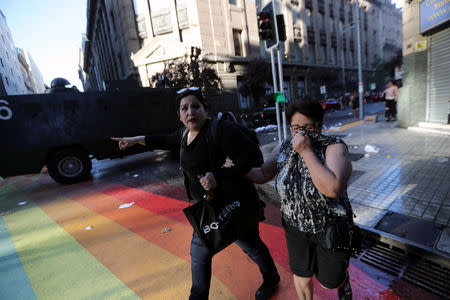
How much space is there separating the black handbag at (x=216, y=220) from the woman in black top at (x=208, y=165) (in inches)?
3.7

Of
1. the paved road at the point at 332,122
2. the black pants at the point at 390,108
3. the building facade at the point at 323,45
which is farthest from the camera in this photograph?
the building facade at the point at 323,45

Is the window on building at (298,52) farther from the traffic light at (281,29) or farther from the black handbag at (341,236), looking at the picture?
the black handbag at (341,236)

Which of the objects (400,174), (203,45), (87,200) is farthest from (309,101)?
(203,45)

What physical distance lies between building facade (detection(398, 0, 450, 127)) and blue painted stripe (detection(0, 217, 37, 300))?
37.1 feet

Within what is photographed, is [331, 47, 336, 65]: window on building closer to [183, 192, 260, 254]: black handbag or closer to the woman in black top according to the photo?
the woman in black top

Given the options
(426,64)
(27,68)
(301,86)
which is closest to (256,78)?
(301,86)

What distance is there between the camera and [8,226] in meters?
4.77

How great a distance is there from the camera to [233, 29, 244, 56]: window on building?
22031 mm

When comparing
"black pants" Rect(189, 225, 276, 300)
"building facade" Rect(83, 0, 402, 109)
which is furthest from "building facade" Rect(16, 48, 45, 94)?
"black pants" Rect(189, 225, 276, 300)

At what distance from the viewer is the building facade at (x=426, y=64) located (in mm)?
7438

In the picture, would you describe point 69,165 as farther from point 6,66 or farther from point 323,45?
point 323,45

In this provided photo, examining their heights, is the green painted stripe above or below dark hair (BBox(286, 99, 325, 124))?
below

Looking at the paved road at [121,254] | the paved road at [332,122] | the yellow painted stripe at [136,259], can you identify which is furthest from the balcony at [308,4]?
the yellow painted stripe at [136,259]

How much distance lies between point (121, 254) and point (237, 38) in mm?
22818
